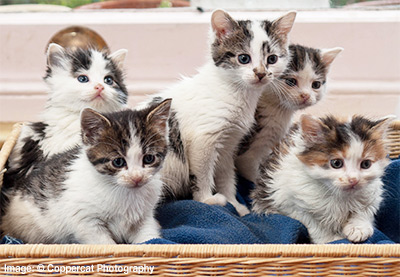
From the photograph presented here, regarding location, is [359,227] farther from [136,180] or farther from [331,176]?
[136,180]

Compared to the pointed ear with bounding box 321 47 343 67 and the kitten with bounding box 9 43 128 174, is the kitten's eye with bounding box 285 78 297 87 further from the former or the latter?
the kitten with bounding box 9 43 128 174

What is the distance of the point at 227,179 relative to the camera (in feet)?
6.54

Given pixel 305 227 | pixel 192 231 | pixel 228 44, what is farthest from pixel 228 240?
pixel 228 44

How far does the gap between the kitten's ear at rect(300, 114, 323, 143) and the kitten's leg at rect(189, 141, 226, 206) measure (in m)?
0.37

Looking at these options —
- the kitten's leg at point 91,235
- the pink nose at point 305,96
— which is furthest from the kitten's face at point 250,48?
the kitten's leg at point 91,235

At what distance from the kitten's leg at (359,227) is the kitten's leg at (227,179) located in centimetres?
45

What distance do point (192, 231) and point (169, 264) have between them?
0.75 feet

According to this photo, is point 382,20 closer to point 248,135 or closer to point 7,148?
point 248,135

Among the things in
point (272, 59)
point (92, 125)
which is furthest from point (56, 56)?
point (272, 59)

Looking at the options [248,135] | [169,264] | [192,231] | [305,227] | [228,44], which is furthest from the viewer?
[248,135]

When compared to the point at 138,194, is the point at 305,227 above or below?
below

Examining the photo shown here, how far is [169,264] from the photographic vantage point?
130 cm

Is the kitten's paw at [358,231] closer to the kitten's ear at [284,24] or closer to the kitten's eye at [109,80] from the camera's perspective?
the kitten's ear at [284,24]

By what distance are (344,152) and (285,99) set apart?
17.7 inches
